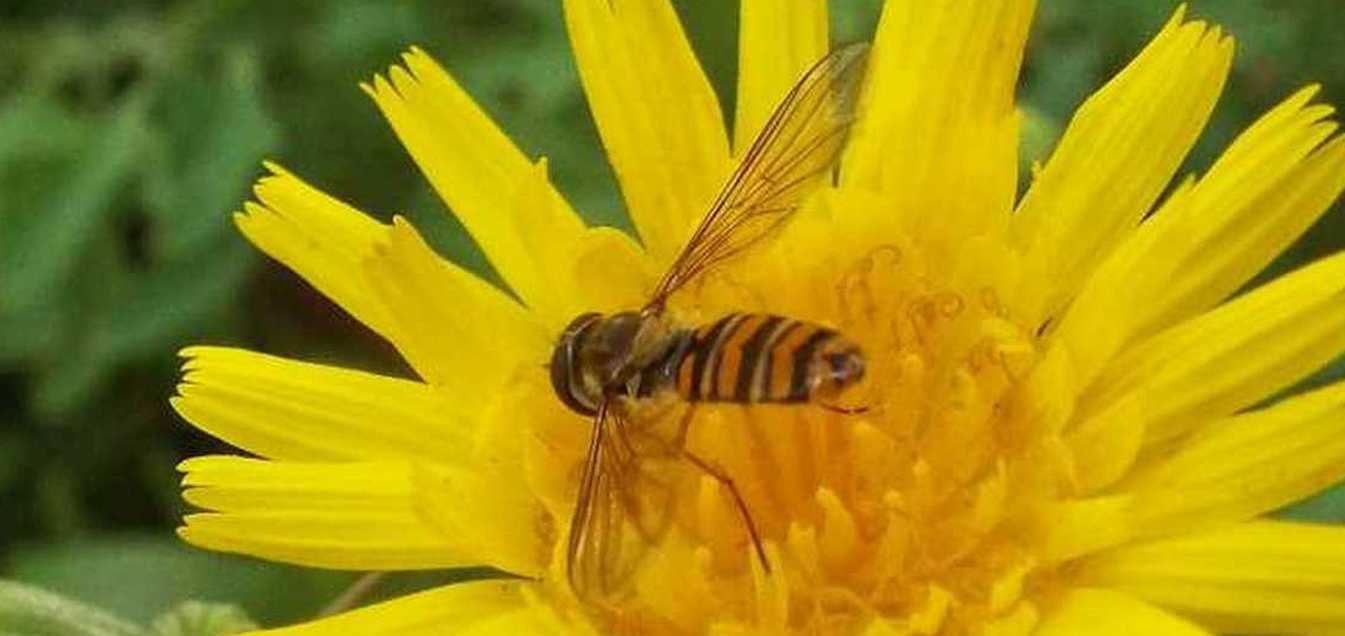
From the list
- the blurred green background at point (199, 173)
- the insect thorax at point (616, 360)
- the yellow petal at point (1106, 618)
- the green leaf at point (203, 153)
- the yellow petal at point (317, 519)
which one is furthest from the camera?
the green leaf at point (203, 153)

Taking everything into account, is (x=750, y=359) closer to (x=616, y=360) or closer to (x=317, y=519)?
(x=616, y=360)

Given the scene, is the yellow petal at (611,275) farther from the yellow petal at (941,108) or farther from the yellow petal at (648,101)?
the yellow petal at (941,108)

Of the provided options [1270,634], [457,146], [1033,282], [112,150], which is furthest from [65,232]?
[1270,634]

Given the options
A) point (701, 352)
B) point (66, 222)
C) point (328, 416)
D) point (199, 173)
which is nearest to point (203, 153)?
point (199, 173)

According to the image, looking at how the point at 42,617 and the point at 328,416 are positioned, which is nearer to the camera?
the point at 328,416

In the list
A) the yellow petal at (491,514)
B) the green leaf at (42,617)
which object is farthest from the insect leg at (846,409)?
the green leaf at (42,617)
